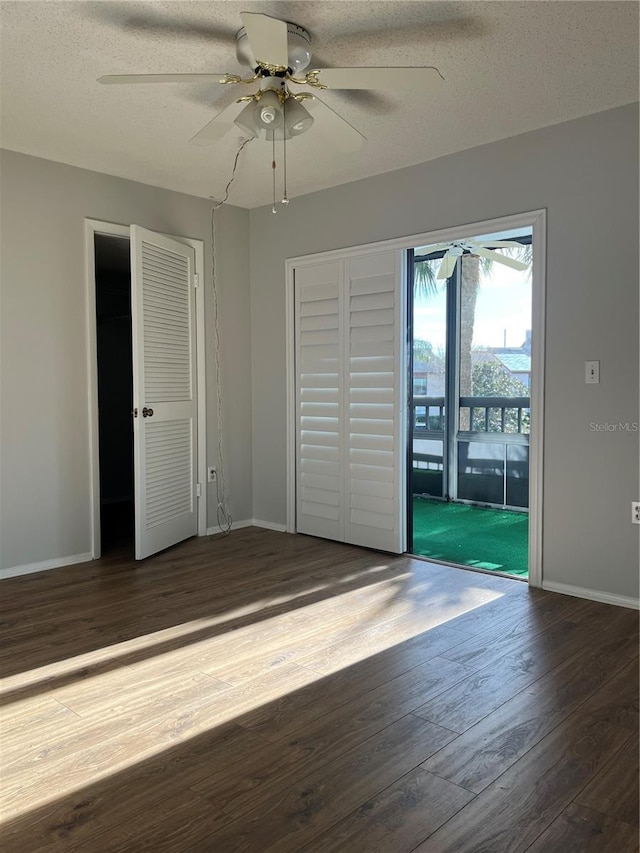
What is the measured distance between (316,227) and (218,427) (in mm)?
1633

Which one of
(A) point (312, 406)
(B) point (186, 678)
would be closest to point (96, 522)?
(A) point (312, 406)

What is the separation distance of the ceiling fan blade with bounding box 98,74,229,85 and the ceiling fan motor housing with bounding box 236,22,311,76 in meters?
0.20

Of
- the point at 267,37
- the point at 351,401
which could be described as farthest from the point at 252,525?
the point at 267,37

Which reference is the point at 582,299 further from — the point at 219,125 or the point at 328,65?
the point at 219,125

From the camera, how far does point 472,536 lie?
501cm

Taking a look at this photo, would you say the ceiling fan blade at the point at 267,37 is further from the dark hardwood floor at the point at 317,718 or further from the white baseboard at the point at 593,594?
the white baseboard at the point at 593,594

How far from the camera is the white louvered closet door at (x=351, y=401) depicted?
4.26 metres

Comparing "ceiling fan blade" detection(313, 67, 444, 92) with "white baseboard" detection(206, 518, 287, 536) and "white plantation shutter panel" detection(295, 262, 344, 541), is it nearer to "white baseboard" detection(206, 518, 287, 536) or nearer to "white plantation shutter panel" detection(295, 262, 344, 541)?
"white plantation shutter panel" detection(295, 262, 344, 541)

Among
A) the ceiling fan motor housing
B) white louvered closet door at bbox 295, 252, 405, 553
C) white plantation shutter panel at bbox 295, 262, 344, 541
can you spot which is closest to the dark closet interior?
white plantation shutter panel at bbox 295, 262, 344, 541

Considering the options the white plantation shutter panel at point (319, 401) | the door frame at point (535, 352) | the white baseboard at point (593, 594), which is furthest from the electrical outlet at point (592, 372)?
the white plantation shutter panel at point (319, 401)

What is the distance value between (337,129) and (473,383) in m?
3.94

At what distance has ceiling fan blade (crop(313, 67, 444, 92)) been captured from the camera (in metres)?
2.32

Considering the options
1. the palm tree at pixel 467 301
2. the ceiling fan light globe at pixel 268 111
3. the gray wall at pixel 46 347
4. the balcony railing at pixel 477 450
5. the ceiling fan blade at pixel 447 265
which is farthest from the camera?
the palm tree at pixel 467 301

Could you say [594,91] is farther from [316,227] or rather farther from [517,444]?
[517,444]
